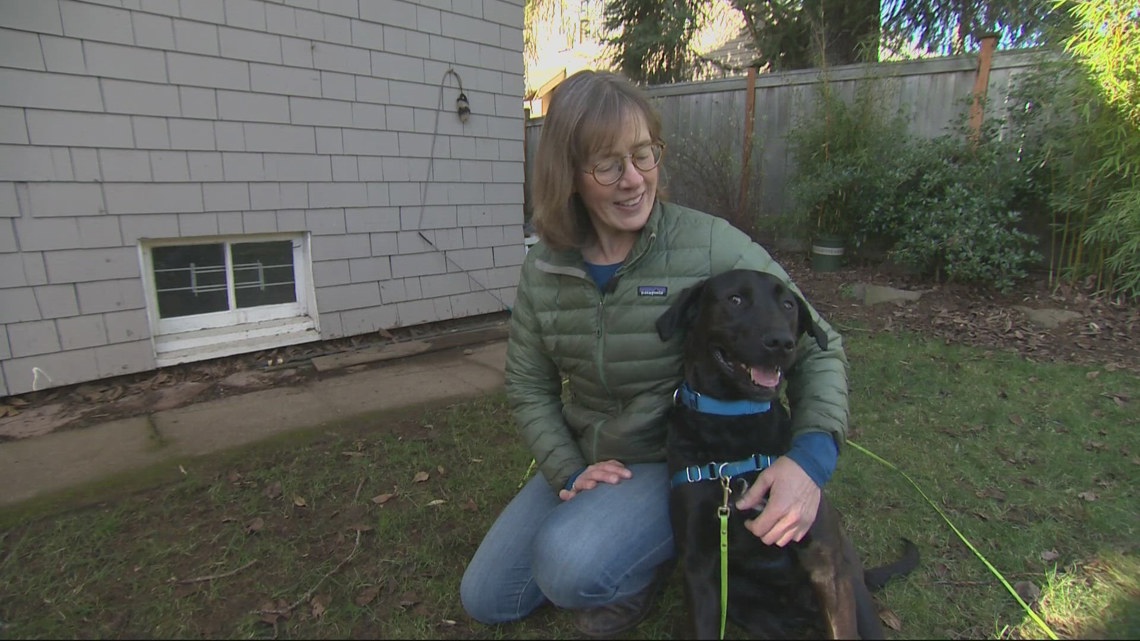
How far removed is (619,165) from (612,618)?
4.15 ft

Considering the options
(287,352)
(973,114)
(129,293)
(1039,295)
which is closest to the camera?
(129,293)

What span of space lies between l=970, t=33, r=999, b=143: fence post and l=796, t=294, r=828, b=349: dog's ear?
5.19m

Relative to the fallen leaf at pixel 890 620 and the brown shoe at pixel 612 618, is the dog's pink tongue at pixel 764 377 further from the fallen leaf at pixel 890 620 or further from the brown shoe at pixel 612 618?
Result: the fallen leaf at pixel 890 620

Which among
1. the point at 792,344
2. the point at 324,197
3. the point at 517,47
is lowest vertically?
the point at 792,344

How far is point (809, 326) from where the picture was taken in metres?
1.69

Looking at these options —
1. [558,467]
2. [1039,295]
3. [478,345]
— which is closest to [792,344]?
[558,467]

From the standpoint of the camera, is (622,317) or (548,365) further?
(548,365)

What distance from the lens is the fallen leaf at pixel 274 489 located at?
260 cm

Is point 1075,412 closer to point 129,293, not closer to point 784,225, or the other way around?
point 784,225

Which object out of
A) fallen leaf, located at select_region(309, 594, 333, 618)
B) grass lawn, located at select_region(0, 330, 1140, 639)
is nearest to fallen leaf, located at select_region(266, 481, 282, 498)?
grass lawn, located at select_region(0, 330, 1140, 639)

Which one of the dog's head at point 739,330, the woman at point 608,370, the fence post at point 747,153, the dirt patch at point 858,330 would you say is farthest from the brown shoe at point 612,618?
the fence post at point 747,153

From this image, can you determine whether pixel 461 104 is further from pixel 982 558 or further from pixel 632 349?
pixel 982 558

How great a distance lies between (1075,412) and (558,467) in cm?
314

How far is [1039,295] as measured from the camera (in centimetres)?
520
